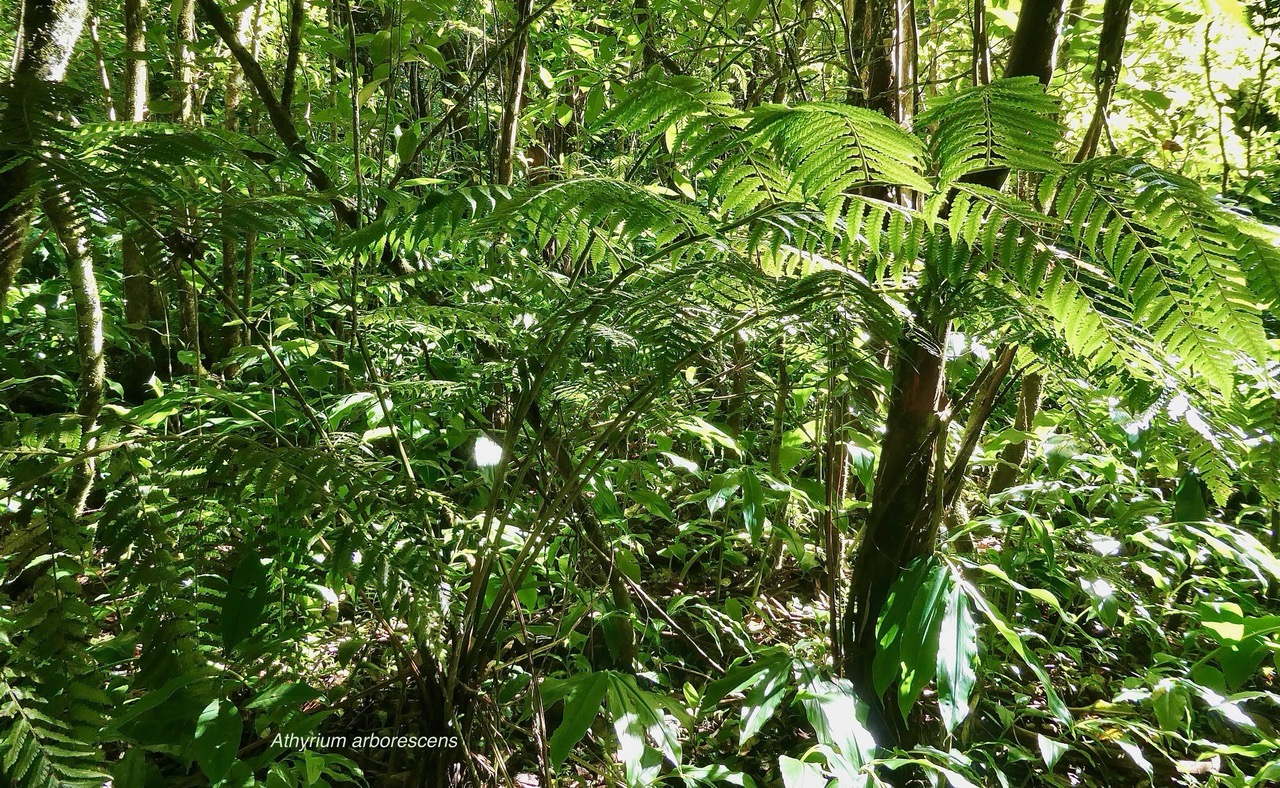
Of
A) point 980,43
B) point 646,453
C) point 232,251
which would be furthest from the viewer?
point 232,251

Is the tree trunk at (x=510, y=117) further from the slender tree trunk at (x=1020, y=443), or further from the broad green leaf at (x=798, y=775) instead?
the slender tree trunk at (x=1020, y=443)

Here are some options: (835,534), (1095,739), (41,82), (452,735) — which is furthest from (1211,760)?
(41,82)

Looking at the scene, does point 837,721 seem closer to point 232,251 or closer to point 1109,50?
point 1109,50

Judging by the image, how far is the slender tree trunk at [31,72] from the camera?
1.03m

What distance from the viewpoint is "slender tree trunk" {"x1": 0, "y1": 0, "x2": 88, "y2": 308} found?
1025 millimetres

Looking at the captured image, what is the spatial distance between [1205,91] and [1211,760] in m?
2.31

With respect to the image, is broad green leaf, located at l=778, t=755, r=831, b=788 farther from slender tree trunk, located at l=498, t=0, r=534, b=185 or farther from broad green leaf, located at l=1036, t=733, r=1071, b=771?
slender tree trunk, located at l=498, t=0, r=534, b=185

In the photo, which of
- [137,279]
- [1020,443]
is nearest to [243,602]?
[137,279]

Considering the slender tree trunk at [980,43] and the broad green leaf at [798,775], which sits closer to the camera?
the broad green leaf at [798,775]

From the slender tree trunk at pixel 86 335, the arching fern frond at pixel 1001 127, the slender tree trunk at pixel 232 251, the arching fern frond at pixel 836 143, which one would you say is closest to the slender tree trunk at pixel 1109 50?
the arching fern frond at pixel 1001 127

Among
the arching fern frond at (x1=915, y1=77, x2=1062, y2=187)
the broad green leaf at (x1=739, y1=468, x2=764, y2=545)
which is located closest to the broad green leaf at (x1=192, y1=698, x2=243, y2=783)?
the broad green leaf at (x1=739, y1=468, x2=764, y2=545)

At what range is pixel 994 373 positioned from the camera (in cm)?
130

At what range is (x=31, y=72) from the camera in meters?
1.13

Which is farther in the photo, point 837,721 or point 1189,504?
point 1189,504
